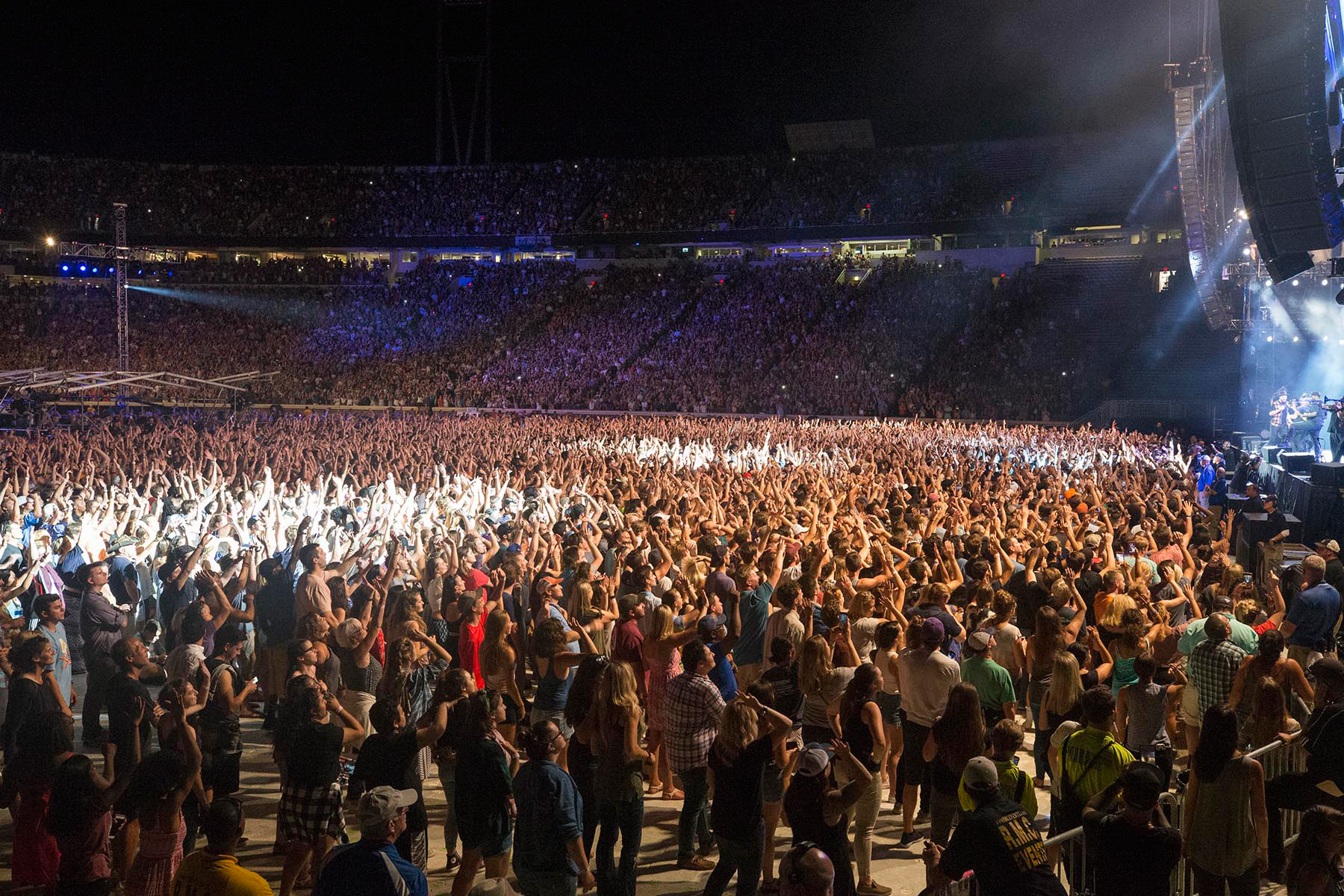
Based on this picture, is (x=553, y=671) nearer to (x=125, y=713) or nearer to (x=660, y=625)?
(x=660, y=625)

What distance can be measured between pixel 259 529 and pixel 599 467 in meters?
7.06

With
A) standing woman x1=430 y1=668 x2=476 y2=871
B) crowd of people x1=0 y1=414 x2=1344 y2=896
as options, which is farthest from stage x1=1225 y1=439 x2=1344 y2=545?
standing woman x1=430 y1=668 x2=476 y2=871

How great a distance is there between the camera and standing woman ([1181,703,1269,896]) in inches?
169

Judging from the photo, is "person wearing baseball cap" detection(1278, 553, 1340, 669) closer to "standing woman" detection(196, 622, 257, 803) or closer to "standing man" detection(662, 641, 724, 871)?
"standing man" detection(662, 641, 724, 871)

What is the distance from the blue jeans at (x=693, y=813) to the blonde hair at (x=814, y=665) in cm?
70

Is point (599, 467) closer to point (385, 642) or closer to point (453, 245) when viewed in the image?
point (385, 642)

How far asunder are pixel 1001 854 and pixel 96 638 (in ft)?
18.9

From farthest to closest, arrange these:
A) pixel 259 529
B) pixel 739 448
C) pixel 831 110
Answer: pixel 831 110 → pixel 739 448 → pixel 259 529

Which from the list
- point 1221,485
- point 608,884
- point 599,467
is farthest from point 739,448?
point 608,884

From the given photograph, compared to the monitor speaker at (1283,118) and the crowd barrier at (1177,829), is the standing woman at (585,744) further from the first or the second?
the monitor speaker at (1283,118)

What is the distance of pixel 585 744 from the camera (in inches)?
202

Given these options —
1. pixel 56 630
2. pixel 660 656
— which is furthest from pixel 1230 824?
Result: pixel 56 630

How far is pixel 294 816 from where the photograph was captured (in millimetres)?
4738

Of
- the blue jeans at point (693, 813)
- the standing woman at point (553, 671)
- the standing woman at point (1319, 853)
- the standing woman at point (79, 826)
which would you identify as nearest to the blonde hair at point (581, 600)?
the standing woman at point (553, 671)
